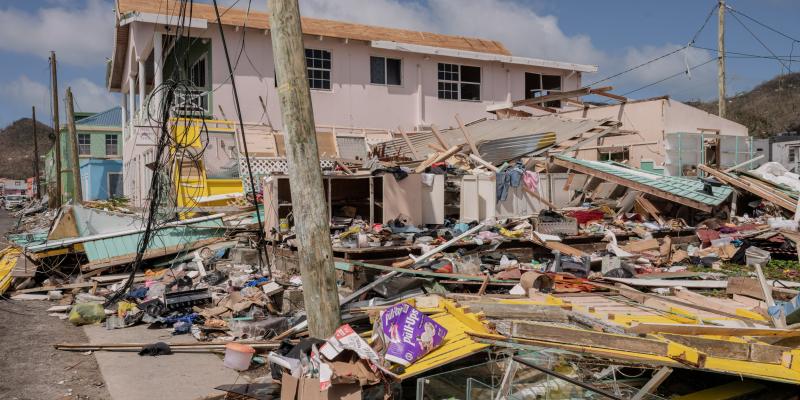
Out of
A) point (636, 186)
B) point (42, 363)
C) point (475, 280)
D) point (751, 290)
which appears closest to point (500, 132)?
point (636, 186)

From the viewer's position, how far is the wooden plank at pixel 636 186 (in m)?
12.7

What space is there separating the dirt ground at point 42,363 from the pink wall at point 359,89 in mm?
10804

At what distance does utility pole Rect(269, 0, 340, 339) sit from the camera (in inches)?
198

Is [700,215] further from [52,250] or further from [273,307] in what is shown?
[52,250]

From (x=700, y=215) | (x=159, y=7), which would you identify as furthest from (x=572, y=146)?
(x=159, y=7)

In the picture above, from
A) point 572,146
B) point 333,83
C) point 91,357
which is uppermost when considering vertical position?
point 333,83

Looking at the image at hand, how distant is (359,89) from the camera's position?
21.6m

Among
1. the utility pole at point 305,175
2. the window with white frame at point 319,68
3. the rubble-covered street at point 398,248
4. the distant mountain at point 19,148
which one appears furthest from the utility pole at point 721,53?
the distant mountain at point 19,148

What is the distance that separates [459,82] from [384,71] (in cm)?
324

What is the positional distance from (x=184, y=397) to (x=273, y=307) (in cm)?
290

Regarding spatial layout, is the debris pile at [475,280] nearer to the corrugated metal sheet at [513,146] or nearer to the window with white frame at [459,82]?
the corrugated metal sheet at [513,146]

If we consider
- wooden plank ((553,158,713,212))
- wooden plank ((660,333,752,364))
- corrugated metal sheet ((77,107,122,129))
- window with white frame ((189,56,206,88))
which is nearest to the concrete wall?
window with white frame ((189,56,206,88))

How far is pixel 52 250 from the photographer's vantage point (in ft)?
38.9

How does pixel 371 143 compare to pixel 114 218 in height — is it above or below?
above
